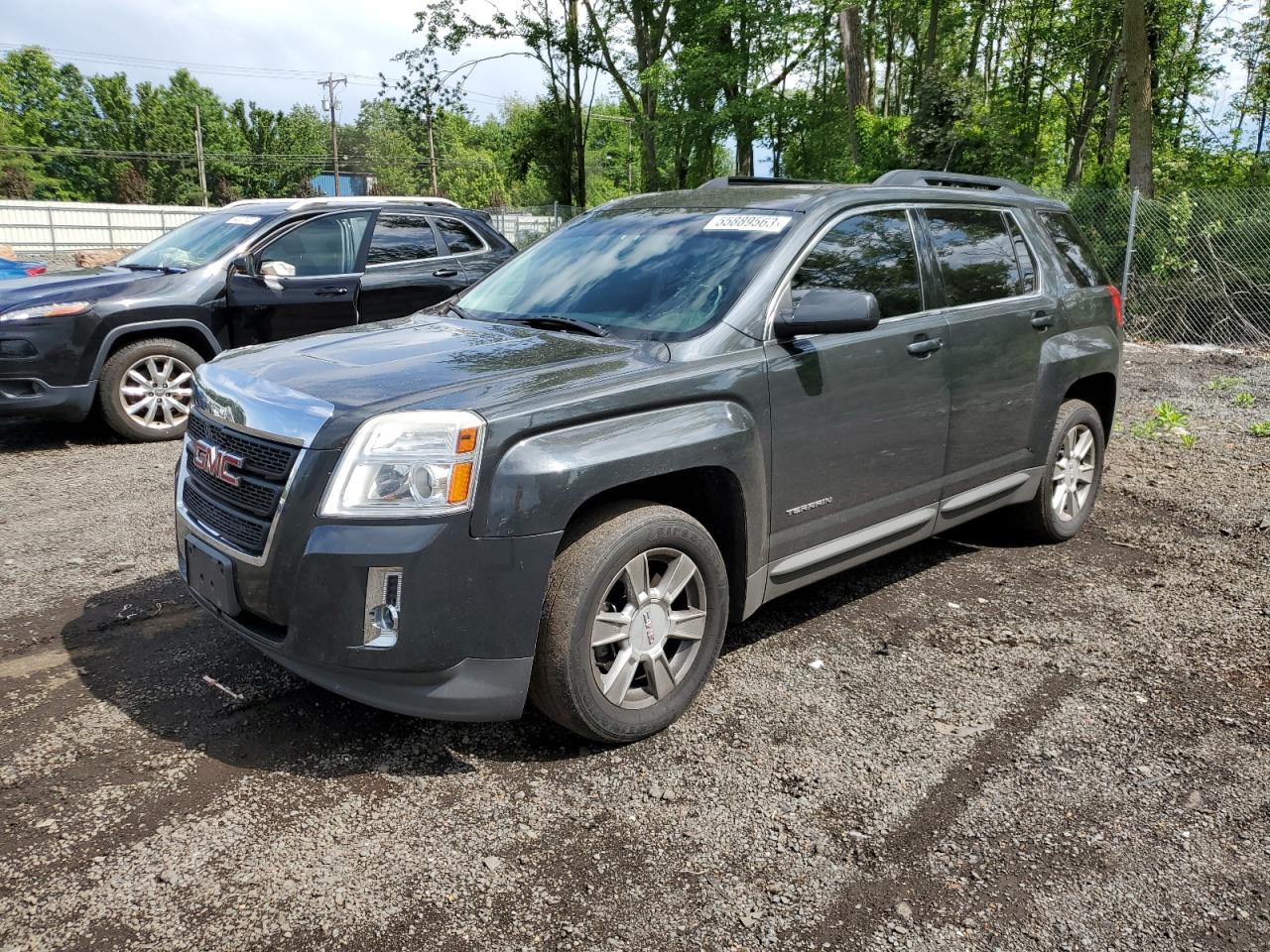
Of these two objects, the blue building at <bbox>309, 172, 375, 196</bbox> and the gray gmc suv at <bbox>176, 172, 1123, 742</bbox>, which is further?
the blue building at <bbox>309, 172, 375, 196</bbox>

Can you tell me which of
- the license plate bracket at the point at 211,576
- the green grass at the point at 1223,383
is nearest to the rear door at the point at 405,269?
the license plate bracket at the point at 211,576

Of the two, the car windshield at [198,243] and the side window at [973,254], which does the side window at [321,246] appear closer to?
the car windshield at [198,243]

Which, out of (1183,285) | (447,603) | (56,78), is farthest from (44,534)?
(56,78)

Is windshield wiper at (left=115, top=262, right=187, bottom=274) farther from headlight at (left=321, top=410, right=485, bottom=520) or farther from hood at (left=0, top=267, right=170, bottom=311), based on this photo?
headlight at (left=321, top=410, right=485, bottom=520)

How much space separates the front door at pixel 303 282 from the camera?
783cm

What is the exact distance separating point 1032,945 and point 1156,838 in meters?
0.71

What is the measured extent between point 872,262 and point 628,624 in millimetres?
1950

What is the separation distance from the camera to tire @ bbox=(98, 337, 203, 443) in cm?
746

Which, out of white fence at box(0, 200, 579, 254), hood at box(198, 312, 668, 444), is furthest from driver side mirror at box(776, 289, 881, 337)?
white fence at box(0, 200, 579, 254)

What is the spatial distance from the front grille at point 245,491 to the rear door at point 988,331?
286 centimetres

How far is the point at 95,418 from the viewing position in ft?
26.5

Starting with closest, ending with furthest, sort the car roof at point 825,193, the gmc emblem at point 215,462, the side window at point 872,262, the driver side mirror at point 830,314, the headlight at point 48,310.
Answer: the gmc emblem at point 215,462, the driver side mirror at point 830,314, the side window at point 872,262, the car roof at point 825,193, the headlight at point 48,310

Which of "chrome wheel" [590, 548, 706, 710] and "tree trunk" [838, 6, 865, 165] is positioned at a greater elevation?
"tree trunk" [838, 6, 865, 165]

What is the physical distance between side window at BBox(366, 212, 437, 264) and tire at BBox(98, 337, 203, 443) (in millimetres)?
1753
